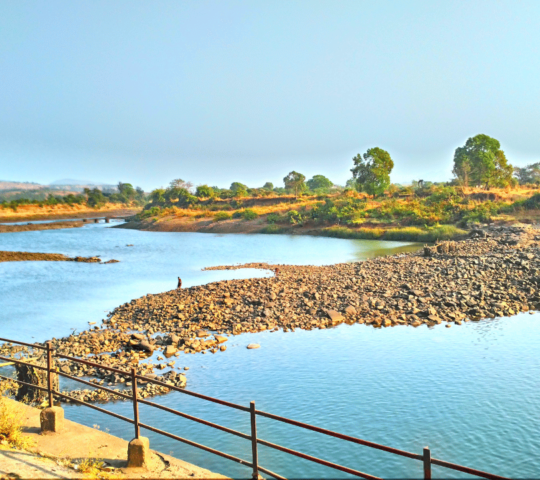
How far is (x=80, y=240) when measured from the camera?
6156 cm

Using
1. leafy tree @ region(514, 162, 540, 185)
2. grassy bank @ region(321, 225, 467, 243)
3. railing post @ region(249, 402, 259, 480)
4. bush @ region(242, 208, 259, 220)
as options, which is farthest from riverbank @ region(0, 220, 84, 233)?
leafy tree @ region(514, 162, 540, 185)

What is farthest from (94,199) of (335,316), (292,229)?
(335,316)

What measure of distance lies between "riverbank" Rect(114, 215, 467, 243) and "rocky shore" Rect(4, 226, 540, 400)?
20.1 meters

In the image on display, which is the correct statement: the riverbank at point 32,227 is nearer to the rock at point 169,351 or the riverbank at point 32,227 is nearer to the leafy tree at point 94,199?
the leafy tree at point 94,199

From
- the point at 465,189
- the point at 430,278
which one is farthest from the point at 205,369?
the point at 465,189

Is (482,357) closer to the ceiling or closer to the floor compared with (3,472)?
closer to the floor

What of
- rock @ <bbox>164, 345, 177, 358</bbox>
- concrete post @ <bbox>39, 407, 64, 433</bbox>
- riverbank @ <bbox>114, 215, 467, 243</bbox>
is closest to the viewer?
concrete post @ <bbox>39, 407, 64, 433</bbox>

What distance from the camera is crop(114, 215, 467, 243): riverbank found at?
46019 mm

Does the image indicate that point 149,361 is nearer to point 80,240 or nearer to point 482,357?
point 482,357

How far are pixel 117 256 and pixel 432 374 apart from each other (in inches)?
1412

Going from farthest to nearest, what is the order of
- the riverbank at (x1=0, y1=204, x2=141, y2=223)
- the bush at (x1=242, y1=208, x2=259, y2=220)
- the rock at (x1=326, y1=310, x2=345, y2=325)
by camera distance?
the riverbank at (x1=0, y1=204, x2=141, y2=223), the bush at (x1=242, y1=208, x2=259, y2=220), the rock at (x1=326, y1=310, x2=345, y2=325)

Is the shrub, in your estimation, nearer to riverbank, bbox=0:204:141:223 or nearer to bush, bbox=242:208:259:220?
bush, bbox=242:208:259:220

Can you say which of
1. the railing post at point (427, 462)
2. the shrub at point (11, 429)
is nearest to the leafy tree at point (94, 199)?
the shrub at point (11, 429)

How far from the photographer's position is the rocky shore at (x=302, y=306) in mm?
15375
